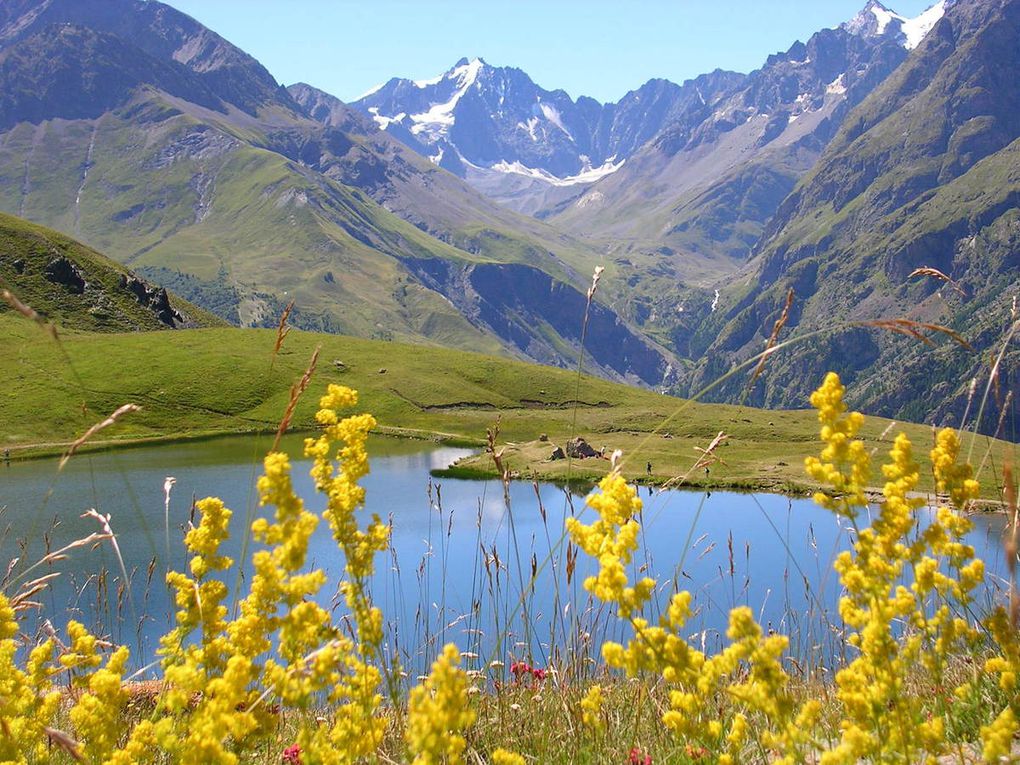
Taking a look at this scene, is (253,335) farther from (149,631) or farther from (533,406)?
(149,631)

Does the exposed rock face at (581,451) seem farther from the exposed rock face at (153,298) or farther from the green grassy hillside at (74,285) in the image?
the exposed rock face at (153,298)

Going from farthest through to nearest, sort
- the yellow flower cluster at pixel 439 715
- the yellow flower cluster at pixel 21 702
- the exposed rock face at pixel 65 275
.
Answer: the exposed rock face at pixel 65 275, the yellow flower cluster at pixel 21 702, the yellow flower cluster at pixel 439 715

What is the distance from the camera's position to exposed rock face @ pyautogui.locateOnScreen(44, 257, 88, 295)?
538 feet

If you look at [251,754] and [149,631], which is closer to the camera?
[251,754]

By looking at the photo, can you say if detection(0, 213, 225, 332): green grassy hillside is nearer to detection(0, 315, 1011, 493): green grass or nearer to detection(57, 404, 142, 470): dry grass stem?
detection(0, 315, 1011, 493): green grass

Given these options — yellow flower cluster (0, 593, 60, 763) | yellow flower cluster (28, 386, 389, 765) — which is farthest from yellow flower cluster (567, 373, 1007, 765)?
yellow flower cluster (0, 593, 60, 763)

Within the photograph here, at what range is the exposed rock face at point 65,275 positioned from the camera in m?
164

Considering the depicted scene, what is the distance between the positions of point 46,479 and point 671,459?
61.6m

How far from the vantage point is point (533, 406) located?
144 meters

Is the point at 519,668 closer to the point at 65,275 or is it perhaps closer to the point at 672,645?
the point at 672,645

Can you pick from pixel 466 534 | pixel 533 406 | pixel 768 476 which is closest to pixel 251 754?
pixel 466 534

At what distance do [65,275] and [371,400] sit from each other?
8110 cm

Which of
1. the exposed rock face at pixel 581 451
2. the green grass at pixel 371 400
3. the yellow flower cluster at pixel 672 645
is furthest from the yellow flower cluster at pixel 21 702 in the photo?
the exposed rock face at pixel 581 451

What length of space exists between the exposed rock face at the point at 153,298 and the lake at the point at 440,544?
86715mm
